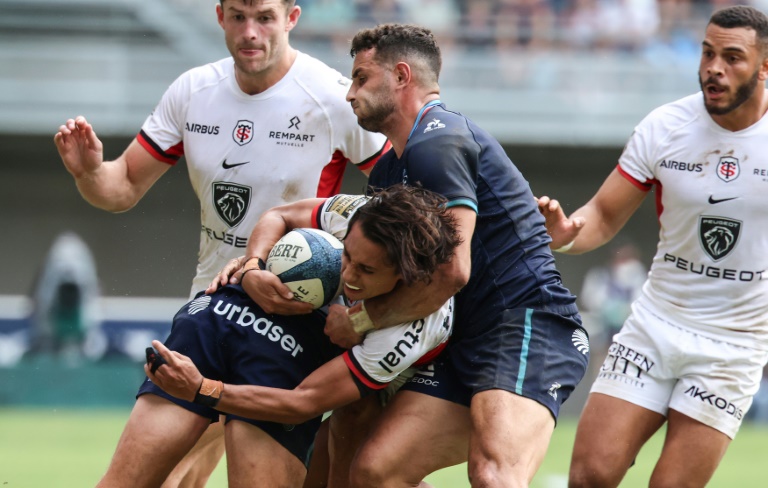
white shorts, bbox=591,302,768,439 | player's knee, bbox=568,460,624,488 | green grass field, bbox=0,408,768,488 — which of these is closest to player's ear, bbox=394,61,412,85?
white shorts, bbox=591,302,768,439

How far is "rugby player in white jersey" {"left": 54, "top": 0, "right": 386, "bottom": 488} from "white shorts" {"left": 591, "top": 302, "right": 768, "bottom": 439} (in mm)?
1789

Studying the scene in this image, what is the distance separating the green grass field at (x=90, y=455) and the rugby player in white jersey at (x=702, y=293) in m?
3.81

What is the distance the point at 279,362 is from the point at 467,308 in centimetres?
90

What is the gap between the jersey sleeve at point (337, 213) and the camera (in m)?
5.18

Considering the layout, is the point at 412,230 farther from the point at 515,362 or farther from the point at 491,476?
the point at 491,476

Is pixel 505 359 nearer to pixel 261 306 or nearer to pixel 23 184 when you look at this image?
pixel 261 306

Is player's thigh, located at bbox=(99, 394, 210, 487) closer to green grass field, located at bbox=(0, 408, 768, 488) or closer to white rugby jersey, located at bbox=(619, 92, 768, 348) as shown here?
white rugby jersey, located at bbox=(619, 92, 768, 348)

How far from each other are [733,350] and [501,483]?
1.99 metres

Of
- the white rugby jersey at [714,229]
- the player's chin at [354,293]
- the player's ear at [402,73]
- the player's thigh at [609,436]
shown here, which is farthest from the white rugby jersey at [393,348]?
the white rugby jersey at [714,229]

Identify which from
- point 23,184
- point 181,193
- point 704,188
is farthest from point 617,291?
point 704,188

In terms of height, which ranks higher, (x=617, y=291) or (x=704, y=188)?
(x=704, y=188)

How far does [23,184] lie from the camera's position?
18.1 meters

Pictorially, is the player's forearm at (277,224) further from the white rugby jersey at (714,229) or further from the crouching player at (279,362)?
the white rugby jersey at (714,229)

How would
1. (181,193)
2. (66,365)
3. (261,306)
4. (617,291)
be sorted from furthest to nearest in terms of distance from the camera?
1. (181,193)
2. (617,291)
3. (66,365)
4. (261,306)
